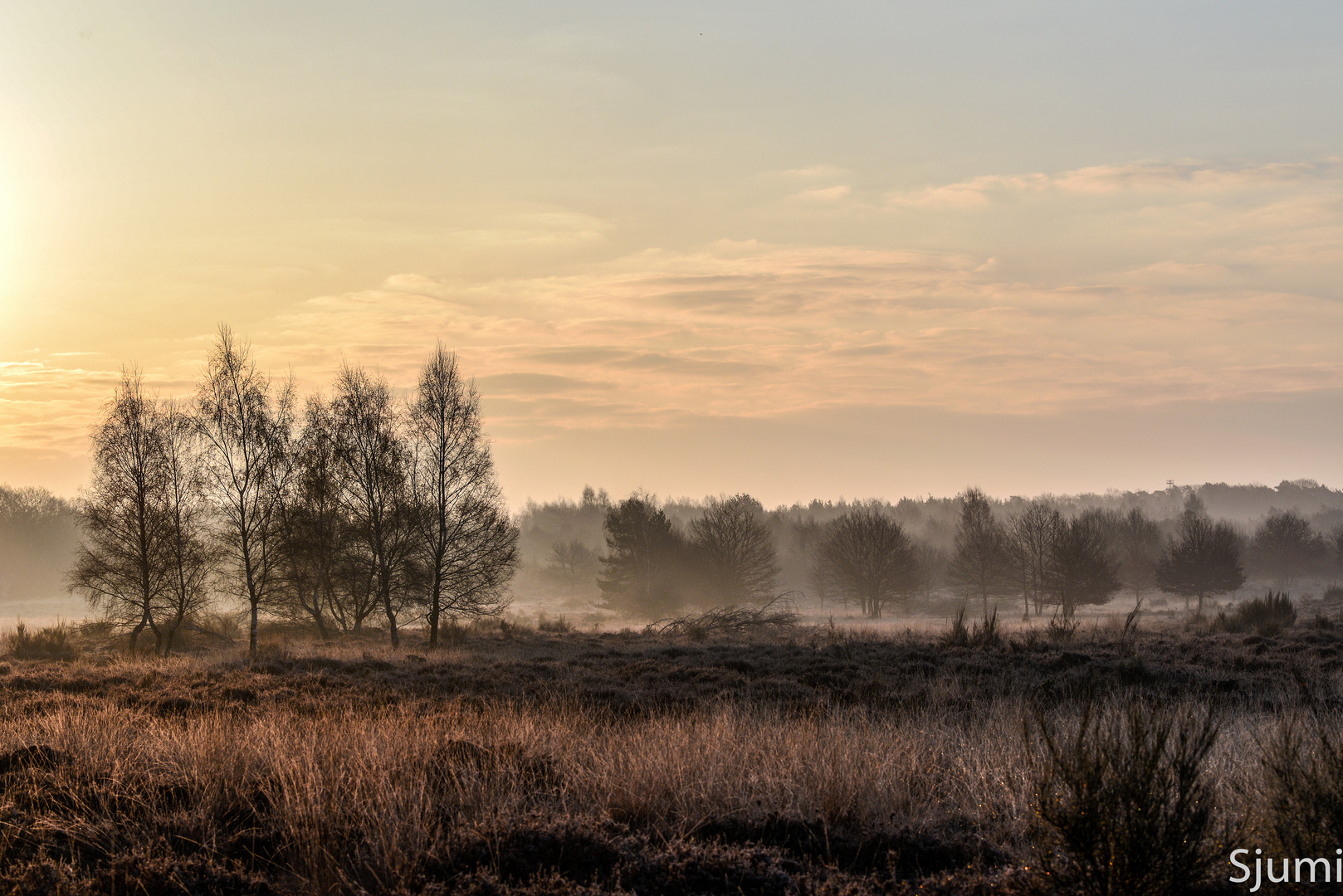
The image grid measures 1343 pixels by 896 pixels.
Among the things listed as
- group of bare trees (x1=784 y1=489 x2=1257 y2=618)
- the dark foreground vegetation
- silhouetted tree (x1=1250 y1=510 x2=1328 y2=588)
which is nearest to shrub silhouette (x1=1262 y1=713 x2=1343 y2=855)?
the dark foreground vegetation

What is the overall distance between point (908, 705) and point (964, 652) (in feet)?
27.2

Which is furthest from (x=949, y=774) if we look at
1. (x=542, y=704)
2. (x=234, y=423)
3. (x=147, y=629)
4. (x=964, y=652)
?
(x=147, y=629)

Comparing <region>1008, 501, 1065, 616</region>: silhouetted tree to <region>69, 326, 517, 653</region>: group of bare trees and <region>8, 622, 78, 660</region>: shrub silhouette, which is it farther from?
<region>8, 622, 78, 660</region>: shrub silhouette

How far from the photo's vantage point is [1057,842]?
5.11 m

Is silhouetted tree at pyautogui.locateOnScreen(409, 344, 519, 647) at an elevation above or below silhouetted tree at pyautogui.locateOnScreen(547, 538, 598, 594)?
above

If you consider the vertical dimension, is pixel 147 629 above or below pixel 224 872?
below

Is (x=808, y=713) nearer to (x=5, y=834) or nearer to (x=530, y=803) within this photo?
(x=530, y=803)

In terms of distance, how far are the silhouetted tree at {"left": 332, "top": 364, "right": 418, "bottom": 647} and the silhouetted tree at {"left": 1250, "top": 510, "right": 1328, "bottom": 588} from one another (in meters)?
79.6

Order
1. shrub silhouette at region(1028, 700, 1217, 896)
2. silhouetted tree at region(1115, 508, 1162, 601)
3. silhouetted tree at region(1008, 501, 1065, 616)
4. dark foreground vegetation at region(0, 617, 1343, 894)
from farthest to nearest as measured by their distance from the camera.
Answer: silhouetted tree at region(1115, 508, 1162, 601), silhouetted tree at region(1008, 501, 1065, 616), dark foreground vegetation at region(0, 617, 1343, 894), shrub silhouette at region(1028, 700, 1217, 896)

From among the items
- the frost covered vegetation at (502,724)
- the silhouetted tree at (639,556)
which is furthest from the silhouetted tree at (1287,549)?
the frost covered vegetation at (502,724)

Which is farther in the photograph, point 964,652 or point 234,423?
point 234,423

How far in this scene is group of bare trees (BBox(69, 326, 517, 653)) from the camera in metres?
28.1

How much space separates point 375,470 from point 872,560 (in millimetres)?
42974

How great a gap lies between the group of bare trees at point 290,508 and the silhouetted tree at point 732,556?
34557 millimetres
